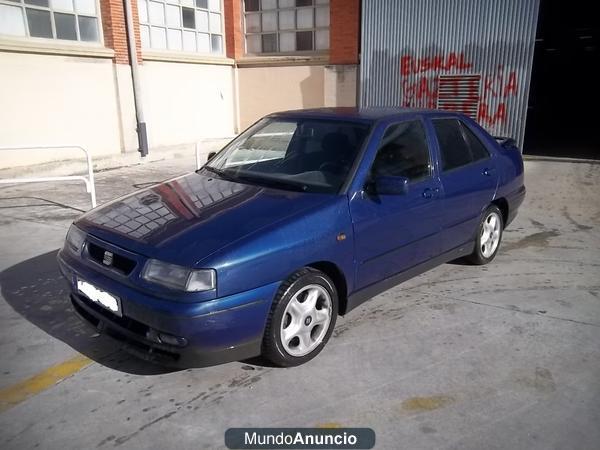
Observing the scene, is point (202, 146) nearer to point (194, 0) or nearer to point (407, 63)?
point (194, 0)

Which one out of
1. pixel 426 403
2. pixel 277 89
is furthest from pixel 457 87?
pixel 426 403

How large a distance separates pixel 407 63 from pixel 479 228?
25.8 ft

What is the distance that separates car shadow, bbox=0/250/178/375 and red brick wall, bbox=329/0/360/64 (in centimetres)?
948

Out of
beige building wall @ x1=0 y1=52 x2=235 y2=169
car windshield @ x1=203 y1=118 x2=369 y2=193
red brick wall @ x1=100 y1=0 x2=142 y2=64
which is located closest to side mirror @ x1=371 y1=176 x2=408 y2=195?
car windshield @ x1=203 y1=118 x2=369 y2=193

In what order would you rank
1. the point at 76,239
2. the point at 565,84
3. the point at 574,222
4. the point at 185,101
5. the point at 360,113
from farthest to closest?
the point at 565,84
the point at 185,101
the point at 574,222
the point at 360,113
the point at 76,239

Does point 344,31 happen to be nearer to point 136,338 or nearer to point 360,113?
point 360,113

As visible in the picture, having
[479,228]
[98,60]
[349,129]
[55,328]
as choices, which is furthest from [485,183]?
[98,60]

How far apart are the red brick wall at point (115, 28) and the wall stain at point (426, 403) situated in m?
10.4

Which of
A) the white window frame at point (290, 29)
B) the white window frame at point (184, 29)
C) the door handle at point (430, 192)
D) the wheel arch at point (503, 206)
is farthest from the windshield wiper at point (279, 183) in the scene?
the white window frame at point (290, 29)

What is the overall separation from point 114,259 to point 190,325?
72cm

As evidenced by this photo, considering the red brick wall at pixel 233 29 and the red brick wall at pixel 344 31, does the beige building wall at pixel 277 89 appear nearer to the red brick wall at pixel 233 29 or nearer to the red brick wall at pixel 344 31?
the red brick wall at pixel 233 29

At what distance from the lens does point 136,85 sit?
37.1 ft

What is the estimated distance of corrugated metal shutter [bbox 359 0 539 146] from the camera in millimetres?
10453

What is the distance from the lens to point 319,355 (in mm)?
3439
